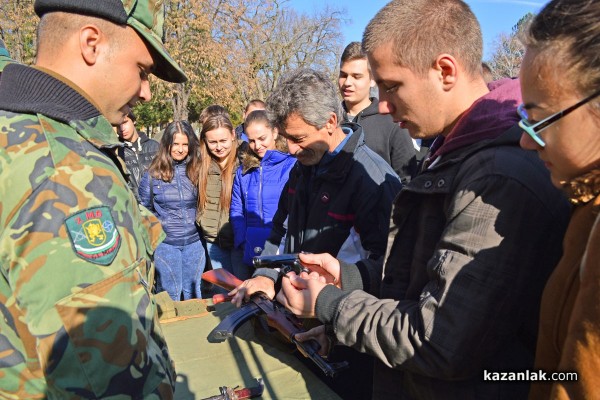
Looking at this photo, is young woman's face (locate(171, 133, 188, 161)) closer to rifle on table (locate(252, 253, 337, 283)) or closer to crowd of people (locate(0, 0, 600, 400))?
rifle on table (locate(252, 253, 337, 283))

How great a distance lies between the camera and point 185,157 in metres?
4.84

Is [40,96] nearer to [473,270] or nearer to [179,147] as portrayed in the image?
[473,270]

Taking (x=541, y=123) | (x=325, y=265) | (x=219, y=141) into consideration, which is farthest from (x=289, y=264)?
(x=219, y=141)

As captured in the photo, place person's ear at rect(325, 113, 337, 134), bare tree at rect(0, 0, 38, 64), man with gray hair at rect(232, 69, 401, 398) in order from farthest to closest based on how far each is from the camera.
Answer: bare tree at rect(0, 0, 38, 64) < person's ear at rect(325, 113, 337, 134) < man with gray hair at rect(232, 69, 401, 398)

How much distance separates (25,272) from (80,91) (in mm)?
523

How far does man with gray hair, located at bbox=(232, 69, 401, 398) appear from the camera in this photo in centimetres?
238

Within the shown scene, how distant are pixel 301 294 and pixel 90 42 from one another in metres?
1.02

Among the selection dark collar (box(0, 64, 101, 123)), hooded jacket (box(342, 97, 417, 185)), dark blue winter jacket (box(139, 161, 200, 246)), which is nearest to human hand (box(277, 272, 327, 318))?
dark collar (box(0, 64, 101, 123))

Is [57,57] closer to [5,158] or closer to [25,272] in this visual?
[5,158]

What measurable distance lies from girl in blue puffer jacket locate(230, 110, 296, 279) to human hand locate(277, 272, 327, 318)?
2490mm

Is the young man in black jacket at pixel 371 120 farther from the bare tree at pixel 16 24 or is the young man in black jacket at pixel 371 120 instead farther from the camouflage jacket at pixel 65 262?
the bare tree at pixel 16 24

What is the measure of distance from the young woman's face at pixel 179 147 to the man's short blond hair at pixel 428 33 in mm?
3570

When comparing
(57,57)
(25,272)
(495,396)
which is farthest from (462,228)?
(57,57)

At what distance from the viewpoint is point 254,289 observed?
2756 mm
